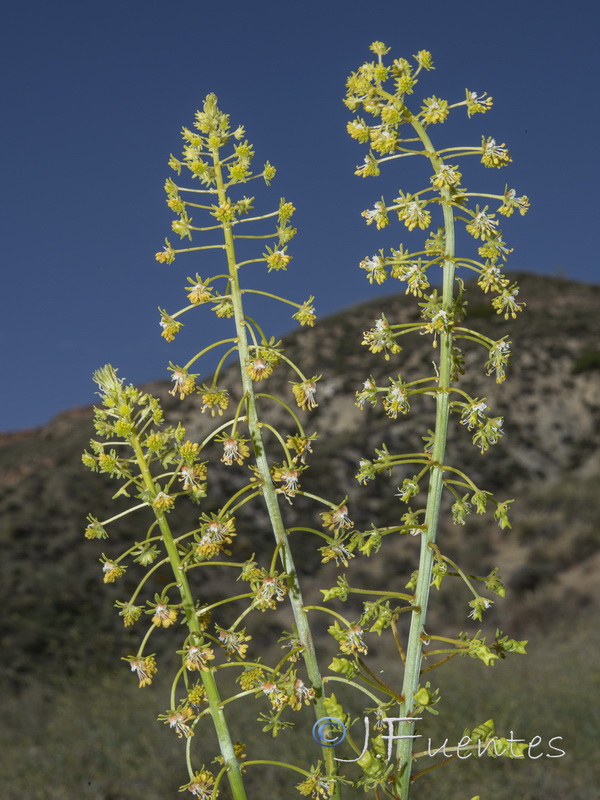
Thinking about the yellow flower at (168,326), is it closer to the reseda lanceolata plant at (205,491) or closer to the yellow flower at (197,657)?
the reseda lanceolata plant at (205,491)

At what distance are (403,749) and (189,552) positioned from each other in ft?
1.91

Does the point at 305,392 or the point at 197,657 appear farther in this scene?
the point at 305,392

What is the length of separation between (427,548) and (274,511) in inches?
12.7

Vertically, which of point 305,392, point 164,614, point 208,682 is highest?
point 305,392

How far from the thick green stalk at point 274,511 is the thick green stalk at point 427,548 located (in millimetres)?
149

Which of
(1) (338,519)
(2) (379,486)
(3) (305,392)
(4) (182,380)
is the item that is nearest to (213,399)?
(4) (182,380)

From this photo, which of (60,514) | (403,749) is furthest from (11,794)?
(60,514)

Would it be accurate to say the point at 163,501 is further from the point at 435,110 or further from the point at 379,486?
the point at 379,486

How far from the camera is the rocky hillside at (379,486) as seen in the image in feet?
48.6

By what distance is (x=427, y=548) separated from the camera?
1627 millimetres

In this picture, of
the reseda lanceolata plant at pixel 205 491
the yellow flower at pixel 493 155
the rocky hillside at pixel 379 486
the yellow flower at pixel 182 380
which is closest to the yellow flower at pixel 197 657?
the reseda lanceolata plant at pixel 205 491

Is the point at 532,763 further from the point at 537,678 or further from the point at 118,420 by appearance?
the point at 118,420

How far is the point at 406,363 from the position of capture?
28.4 meters

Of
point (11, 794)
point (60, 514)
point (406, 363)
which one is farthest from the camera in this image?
point (406, 363)
